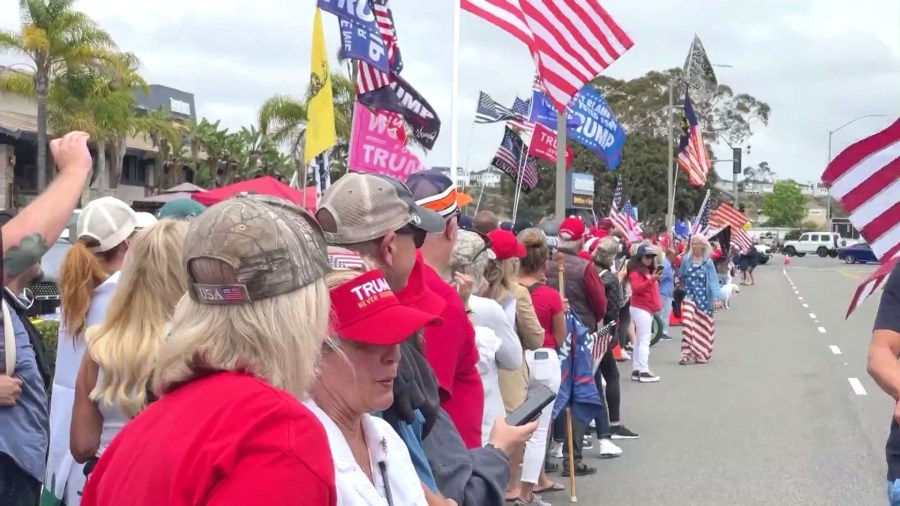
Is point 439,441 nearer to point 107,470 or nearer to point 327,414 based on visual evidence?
point 327,414

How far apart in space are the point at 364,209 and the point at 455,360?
2.66ft

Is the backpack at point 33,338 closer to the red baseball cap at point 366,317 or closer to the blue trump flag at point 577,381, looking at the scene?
the red baseball cap at point 366,317

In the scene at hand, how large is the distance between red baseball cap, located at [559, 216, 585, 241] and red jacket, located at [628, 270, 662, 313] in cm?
416

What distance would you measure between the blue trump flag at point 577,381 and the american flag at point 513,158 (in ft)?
32.7

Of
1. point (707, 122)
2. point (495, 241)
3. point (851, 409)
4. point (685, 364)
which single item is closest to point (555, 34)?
point (495, 241)

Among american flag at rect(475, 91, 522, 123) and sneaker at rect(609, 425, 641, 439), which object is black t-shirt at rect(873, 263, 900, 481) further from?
american flag at rect(475, 91, 522, 123)

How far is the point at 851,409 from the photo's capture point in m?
10.8

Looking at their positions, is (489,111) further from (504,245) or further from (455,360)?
(455,360)

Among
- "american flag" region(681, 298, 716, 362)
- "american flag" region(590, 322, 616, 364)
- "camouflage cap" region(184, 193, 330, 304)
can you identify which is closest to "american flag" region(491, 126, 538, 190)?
"american flag" region(681, 298, 716, 362)

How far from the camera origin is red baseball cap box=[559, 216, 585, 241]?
870cm

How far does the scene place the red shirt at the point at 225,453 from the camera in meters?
1.51

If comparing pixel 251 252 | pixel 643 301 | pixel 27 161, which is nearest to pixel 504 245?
pixel 251 252

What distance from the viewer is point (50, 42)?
31.0 metres

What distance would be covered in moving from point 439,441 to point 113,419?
1.20 meters
